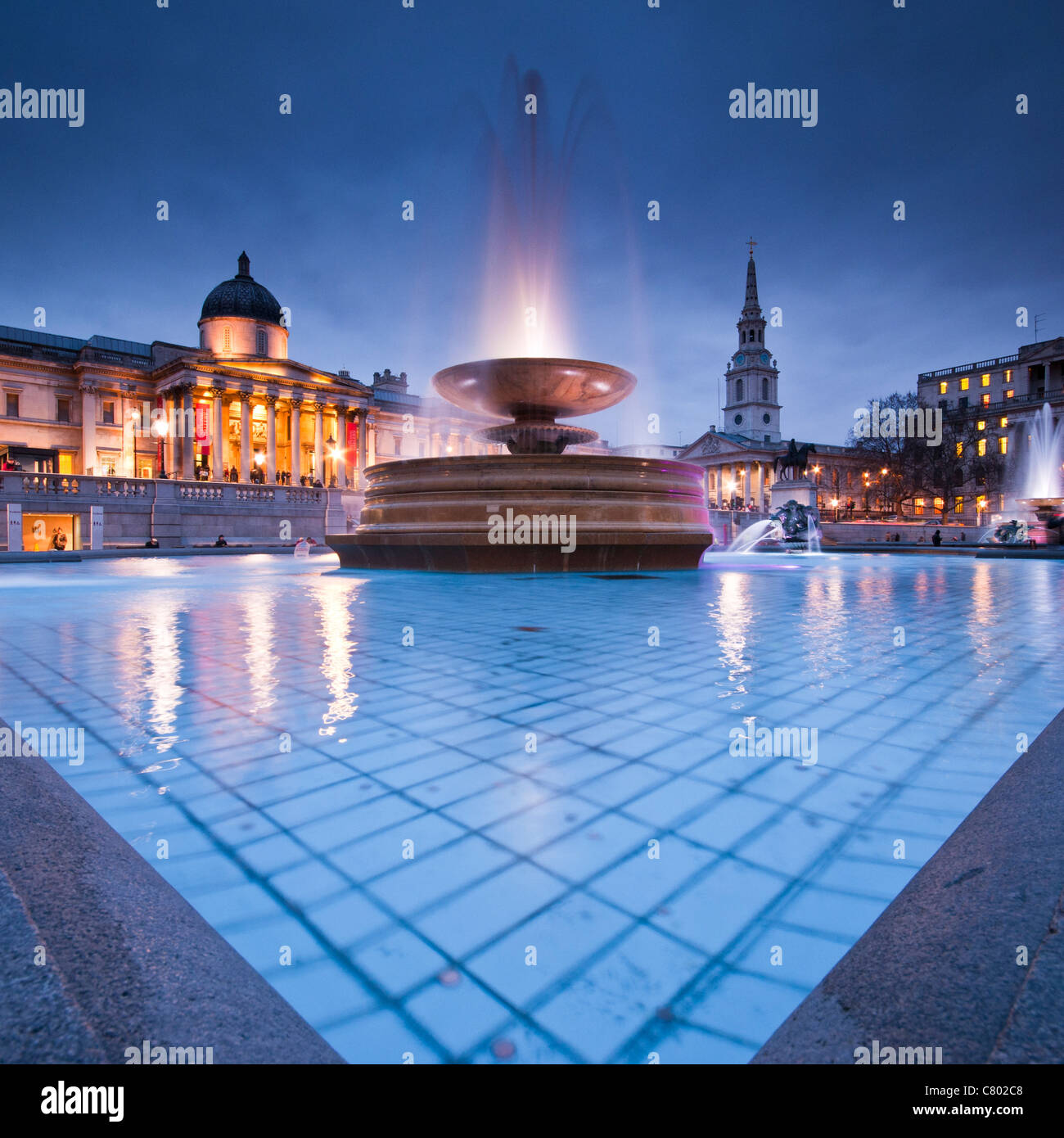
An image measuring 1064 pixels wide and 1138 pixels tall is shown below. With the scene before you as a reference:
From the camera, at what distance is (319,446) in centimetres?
5909

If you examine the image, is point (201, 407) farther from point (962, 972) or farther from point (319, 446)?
point (962, 972)

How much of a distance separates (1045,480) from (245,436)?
60.8 m

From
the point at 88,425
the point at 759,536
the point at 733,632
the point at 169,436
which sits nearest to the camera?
the point at 733,632

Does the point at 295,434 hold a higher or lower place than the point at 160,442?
higher

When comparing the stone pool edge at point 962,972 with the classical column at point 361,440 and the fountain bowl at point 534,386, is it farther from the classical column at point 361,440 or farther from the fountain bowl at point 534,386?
the classical column at point 361,440

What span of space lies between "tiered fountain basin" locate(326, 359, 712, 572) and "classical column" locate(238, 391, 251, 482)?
44.6 m

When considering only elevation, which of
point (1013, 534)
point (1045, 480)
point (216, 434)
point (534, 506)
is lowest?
point (1013, 534)

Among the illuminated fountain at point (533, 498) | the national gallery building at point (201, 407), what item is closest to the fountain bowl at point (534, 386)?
the illuminated fountain at point (533, 498)

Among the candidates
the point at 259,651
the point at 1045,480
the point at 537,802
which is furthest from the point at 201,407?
the point at 1045,480

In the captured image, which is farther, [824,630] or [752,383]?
[752,383]

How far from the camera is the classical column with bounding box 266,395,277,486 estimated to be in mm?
Answer: 55375

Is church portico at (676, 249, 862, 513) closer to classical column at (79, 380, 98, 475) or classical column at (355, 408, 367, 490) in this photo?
classical column at (355, 408, 367, 490)
